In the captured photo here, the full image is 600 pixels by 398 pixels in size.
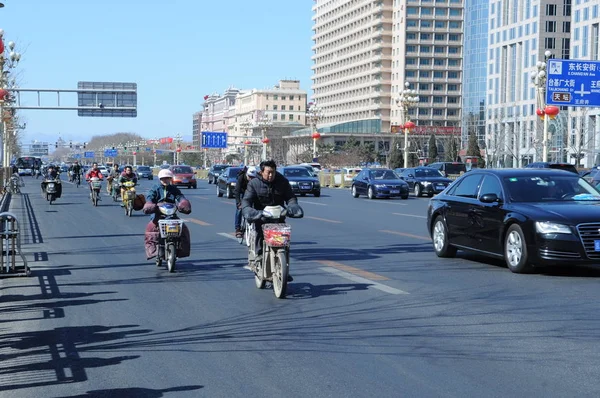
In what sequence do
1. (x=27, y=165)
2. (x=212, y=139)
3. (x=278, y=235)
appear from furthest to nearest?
(x=212, y=139), (x=27, y=165), (x=278, y=235)

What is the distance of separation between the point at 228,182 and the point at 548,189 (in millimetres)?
29357

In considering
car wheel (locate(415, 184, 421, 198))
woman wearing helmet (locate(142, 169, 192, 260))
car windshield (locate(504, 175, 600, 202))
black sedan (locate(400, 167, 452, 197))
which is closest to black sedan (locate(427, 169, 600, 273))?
car windshield (locate(504, 175, 600, 202))

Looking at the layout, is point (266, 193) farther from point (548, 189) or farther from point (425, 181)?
point (425, 181)

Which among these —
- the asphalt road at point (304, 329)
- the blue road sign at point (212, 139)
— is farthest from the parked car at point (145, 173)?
the asphalt road at point (304, 329)

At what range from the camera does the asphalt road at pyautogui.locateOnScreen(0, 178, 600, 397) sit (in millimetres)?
6480

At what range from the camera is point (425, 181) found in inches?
1777

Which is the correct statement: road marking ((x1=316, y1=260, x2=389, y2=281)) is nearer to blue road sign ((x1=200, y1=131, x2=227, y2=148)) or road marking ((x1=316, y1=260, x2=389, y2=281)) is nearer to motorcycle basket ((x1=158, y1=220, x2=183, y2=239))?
motorcycle basket ((x1=158, y1=220, x2=183, y2=239))

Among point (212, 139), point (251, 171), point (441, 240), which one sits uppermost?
point (212, 139)

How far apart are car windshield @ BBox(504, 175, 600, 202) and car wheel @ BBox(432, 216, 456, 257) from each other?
5.51 feet

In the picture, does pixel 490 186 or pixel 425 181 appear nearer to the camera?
pixel 490 186

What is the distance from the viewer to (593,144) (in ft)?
292

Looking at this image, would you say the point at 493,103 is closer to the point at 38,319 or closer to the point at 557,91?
the point at 557,91

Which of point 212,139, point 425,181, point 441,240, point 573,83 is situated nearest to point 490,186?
point 441,240

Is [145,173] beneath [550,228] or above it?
beneath
